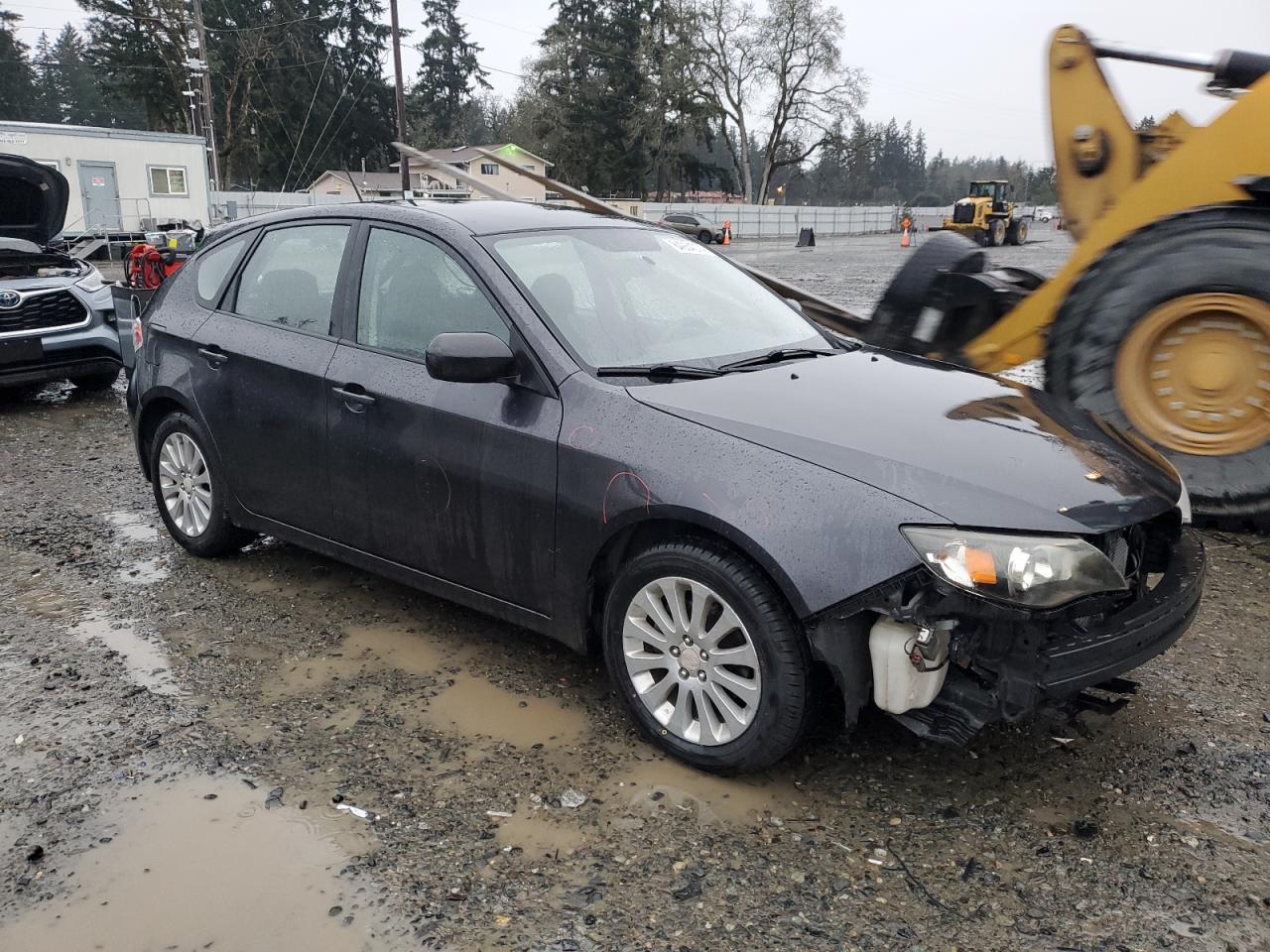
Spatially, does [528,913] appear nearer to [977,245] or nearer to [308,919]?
[308,919]

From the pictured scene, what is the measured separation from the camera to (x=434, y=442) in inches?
144

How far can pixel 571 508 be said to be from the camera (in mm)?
3285

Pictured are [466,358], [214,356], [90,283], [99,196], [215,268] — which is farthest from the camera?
[99,196]

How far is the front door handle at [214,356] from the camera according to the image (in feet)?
15.0

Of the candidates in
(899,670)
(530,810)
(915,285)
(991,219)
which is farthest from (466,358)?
(991,219)

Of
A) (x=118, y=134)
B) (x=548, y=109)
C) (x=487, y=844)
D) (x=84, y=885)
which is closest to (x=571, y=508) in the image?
(x=487, y=844)

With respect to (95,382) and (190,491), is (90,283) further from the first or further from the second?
(190,491)

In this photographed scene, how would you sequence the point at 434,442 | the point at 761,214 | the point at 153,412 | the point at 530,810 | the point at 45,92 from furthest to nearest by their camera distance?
the point at 45,92 < the point at 761,214 < the point at 153,412 < the point at 434,442 < the point at 530,810

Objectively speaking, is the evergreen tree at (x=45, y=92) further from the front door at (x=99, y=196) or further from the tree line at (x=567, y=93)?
the front door at (x=99, y=196)

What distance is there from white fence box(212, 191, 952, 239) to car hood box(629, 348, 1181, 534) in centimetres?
3816

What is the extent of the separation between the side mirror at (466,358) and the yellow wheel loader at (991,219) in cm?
3578

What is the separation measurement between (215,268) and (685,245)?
7.52 feet

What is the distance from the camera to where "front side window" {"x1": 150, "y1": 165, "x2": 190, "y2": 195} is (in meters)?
35.6

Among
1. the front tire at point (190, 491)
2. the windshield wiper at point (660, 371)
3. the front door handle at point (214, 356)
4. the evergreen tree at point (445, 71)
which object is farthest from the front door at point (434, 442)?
the evergreen tree at point (445, 71)
